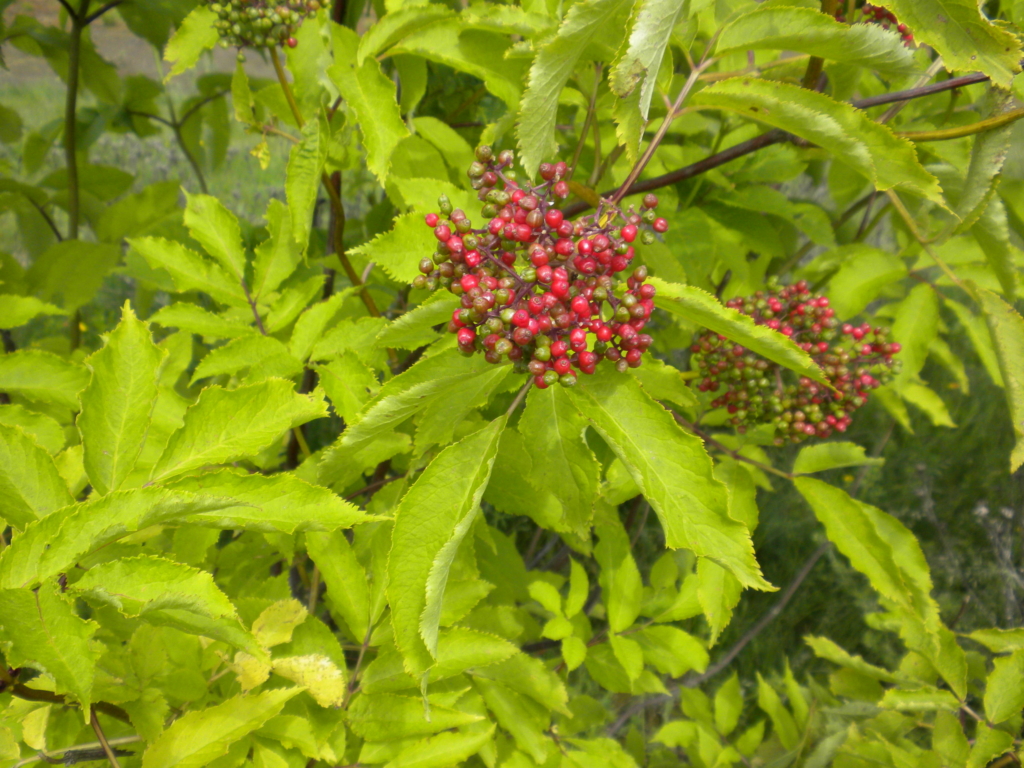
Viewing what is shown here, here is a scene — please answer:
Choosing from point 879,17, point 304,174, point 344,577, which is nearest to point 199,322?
point 304,174

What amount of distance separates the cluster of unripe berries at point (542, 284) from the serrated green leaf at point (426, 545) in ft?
0.64

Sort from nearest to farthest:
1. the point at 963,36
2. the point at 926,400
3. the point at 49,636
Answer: the point at 49,636, the point at 963,36, the point at 926,400

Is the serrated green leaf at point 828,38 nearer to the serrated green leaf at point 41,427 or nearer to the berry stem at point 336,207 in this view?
the berry stem at point 336,207

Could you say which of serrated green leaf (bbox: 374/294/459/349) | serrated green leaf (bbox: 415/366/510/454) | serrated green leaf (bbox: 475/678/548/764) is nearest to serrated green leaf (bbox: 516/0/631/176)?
serrated green leaf (bbox: 374/294/459/349)

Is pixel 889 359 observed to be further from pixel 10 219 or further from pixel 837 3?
pixel 10 219

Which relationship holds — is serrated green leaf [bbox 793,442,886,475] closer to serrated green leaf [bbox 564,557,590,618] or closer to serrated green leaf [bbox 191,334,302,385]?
serrated green leaf [bbox 564,557,590,618]

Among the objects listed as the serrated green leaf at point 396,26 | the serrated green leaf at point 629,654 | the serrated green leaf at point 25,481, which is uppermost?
the serrated green leaf at point 396,26

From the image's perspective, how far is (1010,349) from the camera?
1.22 meters

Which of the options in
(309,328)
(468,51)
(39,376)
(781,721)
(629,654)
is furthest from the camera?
(781,721)

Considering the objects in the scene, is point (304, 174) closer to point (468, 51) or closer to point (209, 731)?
point (468, 51)

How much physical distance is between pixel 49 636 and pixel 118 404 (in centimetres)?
38

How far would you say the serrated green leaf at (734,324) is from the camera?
2.95 feet

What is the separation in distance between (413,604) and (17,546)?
522 millimetres

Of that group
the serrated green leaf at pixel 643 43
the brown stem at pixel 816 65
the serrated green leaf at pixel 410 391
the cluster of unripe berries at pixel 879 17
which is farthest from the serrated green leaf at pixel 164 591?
the cluster of unripe berries at pixel 879 17
